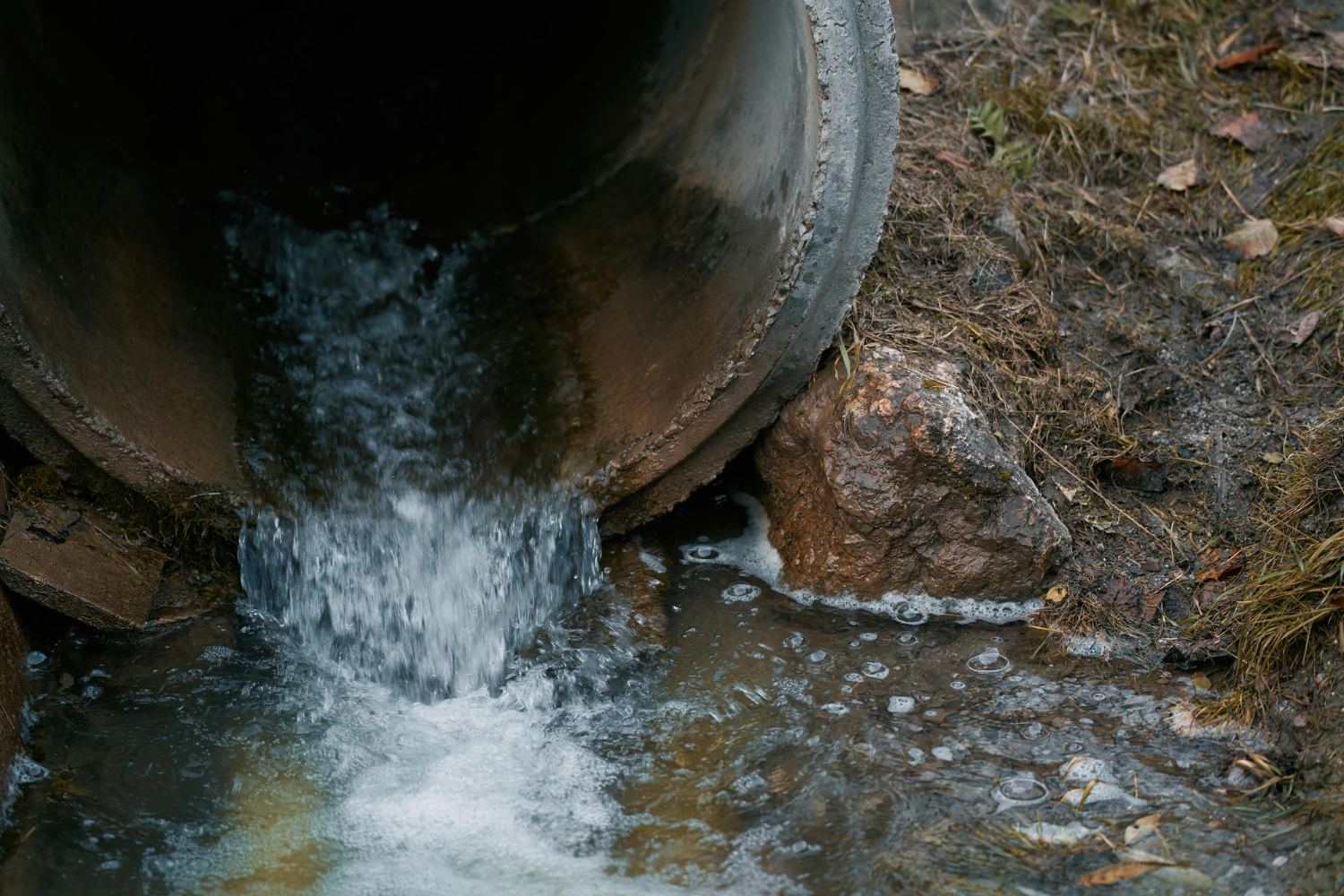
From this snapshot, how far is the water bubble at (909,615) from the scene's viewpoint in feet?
11.1

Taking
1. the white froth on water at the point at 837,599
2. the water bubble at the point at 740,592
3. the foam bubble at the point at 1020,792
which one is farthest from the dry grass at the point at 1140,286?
the water bubble at the point at 740,592

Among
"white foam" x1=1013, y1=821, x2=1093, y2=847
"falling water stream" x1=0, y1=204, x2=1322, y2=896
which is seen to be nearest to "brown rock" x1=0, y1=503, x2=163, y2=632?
"falling water stream" x1=0, y1=204, x2=1322, y2=896

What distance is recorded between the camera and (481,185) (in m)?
4.86

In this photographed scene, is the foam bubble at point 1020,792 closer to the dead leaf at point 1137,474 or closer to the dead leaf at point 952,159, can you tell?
the dead leaf at point 1137,474

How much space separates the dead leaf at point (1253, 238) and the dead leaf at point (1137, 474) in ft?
3.47

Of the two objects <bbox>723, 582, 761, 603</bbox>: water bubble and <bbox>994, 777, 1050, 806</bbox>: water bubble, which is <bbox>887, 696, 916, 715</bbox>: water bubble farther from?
<bbox>723, 582, 761, 603</bbox>: water bubble

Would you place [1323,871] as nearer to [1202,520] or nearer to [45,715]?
[1202,520]

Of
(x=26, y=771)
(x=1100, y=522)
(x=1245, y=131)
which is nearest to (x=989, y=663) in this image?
(x=1100, y=522)

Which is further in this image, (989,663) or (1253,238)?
(1253,238)

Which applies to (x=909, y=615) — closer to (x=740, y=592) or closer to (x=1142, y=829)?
(x=740, y=592)

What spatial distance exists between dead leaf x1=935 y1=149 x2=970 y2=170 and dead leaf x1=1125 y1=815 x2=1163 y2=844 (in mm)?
2351

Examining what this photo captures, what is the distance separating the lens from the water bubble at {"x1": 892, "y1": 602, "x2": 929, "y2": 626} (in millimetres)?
3396

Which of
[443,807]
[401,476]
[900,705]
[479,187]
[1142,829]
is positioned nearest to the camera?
[1142,829]

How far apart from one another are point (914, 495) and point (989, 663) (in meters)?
A: 0.48
